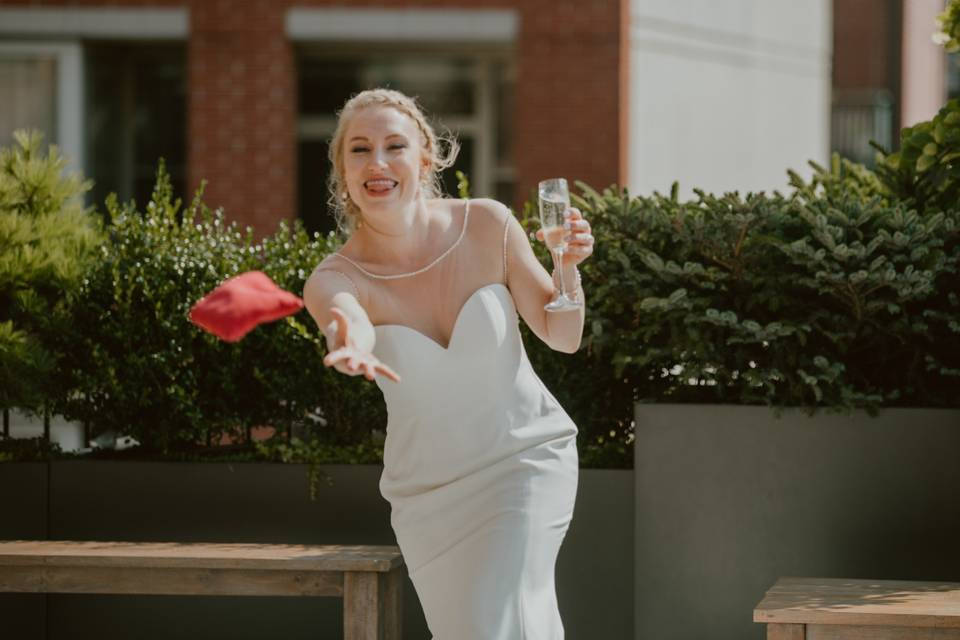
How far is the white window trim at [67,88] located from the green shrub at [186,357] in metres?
7.41

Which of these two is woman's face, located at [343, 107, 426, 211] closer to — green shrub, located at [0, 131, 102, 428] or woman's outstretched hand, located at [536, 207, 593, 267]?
woman's outstretched hand, located at [536, 207, 593, 267]

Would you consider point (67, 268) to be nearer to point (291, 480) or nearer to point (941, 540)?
point (291, 480)

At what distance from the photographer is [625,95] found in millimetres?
12852

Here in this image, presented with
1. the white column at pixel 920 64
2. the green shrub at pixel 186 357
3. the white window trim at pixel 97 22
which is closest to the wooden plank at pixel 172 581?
the green shrub at pixel 186 357

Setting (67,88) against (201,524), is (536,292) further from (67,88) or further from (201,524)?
(67,88)

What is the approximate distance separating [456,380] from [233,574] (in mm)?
1486

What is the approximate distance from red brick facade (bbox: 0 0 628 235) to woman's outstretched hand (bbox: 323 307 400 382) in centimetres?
930

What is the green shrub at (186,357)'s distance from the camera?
5.70m

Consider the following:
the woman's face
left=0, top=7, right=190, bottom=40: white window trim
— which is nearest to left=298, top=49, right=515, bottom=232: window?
left=0, top=7, right=190, bottom=40: white window trim

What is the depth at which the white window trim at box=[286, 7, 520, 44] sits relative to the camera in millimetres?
12680

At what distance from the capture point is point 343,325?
134 inches

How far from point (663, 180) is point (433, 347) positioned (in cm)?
1000

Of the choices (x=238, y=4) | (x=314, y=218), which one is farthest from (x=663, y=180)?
(x=238, y=4)

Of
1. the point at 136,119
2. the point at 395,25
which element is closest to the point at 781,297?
the point at 395,25
